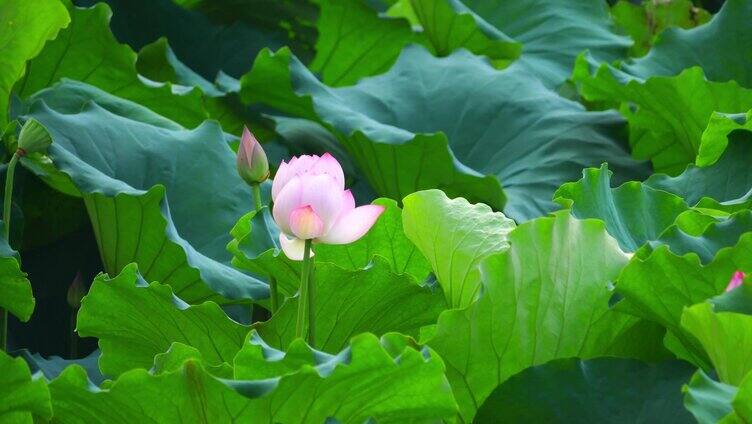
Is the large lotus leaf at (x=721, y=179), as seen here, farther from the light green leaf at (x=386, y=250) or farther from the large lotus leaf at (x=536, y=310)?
the large lotus leaf at (x=536, y=310)

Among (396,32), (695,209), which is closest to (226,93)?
(396,32)

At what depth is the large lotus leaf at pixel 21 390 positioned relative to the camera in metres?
0.93

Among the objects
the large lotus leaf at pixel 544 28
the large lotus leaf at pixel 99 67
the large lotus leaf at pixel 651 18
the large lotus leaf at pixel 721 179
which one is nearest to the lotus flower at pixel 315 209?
the large lotus leaf at pixel 721 179

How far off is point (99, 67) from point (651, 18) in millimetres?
1305

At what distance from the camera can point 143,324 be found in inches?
47.5

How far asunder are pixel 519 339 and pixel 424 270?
0.27 meters

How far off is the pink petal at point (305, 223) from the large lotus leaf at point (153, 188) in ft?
1.04

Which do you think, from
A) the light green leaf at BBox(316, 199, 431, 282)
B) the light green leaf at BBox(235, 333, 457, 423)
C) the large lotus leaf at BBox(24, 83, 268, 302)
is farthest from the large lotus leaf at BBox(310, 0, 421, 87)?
the light green leaf at BBox(235, 333, 457, 423)

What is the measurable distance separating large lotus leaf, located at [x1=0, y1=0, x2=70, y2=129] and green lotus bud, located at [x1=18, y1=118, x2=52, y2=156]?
1.23 ft

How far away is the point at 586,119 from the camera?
203cm

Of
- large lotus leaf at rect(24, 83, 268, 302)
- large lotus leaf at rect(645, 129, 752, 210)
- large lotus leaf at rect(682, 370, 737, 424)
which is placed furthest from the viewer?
large lotus leaf at rect(645, 129, 752, 210)

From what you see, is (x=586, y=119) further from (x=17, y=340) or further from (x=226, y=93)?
(x=17, y=340)

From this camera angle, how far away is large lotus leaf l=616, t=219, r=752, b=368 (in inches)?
39.9

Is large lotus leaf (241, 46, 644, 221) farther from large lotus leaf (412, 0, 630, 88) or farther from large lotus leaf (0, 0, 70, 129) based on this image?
large lotus leaf (0, 0, 70, 129)
